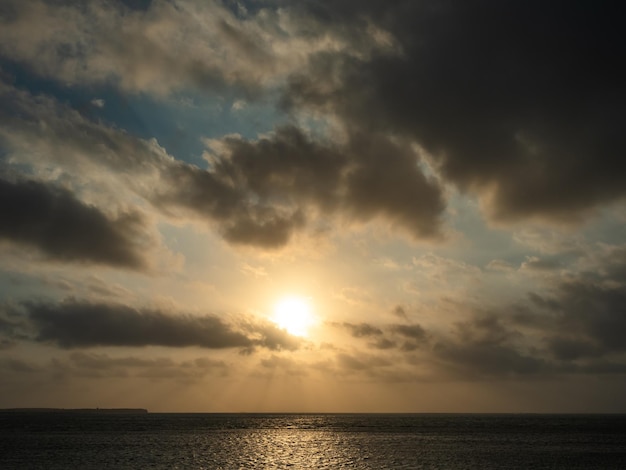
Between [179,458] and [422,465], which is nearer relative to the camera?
[422,465]

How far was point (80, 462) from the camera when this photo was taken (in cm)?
7888

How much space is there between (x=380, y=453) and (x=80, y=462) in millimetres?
50278

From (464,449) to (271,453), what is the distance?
1535 inches

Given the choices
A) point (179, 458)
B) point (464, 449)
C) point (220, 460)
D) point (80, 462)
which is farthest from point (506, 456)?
point (80, 462)

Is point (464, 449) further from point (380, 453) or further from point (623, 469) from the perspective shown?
point (623, 469)

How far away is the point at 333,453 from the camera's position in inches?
3821

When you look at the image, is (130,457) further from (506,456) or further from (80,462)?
(506,456)

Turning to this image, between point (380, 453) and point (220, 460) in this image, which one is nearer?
point (220, 460)

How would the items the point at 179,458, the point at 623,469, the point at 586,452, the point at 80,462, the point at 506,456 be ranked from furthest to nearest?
1. the point at 586,452
2. the point at 506,456
3. the point at 179,458
4. the point at 80,462
5. the point at 623,469

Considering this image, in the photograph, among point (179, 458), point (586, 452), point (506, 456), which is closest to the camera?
point (179, 458)

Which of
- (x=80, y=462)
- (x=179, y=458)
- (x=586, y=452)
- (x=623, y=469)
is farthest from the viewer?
(x=586, y=452)

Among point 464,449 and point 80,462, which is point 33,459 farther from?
point 464,449

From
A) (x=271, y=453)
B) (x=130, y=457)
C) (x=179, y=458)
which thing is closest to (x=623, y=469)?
(x=271, y=453)

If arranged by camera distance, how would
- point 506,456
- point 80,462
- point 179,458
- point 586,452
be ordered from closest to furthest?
point 80,462 < point 179,458 < point 506,456 < point 586,452
